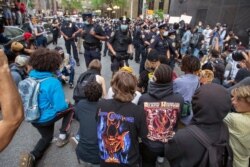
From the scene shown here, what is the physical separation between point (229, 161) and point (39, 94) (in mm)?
2455

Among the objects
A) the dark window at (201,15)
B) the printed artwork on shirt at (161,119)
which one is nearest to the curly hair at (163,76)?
the printed artwork on shirt at (161,119)

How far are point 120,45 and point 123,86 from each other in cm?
440

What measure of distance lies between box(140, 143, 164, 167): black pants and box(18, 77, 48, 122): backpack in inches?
61.5

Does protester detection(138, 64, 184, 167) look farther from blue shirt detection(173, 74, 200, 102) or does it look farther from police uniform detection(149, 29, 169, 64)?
police uniform detection(149, 29, 169, 64)

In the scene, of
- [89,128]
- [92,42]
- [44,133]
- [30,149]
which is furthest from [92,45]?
[89,128]

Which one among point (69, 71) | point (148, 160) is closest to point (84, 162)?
point (148, 160)

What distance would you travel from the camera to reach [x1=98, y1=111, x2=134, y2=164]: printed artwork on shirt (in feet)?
7.31

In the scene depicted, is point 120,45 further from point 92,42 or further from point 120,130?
point 120,130

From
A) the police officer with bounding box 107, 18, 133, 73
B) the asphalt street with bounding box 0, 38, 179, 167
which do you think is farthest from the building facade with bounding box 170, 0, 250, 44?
the asphalt street with bounding box 0, 38, 179, 167

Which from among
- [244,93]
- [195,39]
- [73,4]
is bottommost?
[195,39]

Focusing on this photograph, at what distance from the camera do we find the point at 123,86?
2332 mm

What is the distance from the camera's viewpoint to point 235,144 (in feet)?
7.39

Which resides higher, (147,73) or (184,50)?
(147,73)

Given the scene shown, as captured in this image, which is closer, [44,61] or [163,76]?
[163,76]
